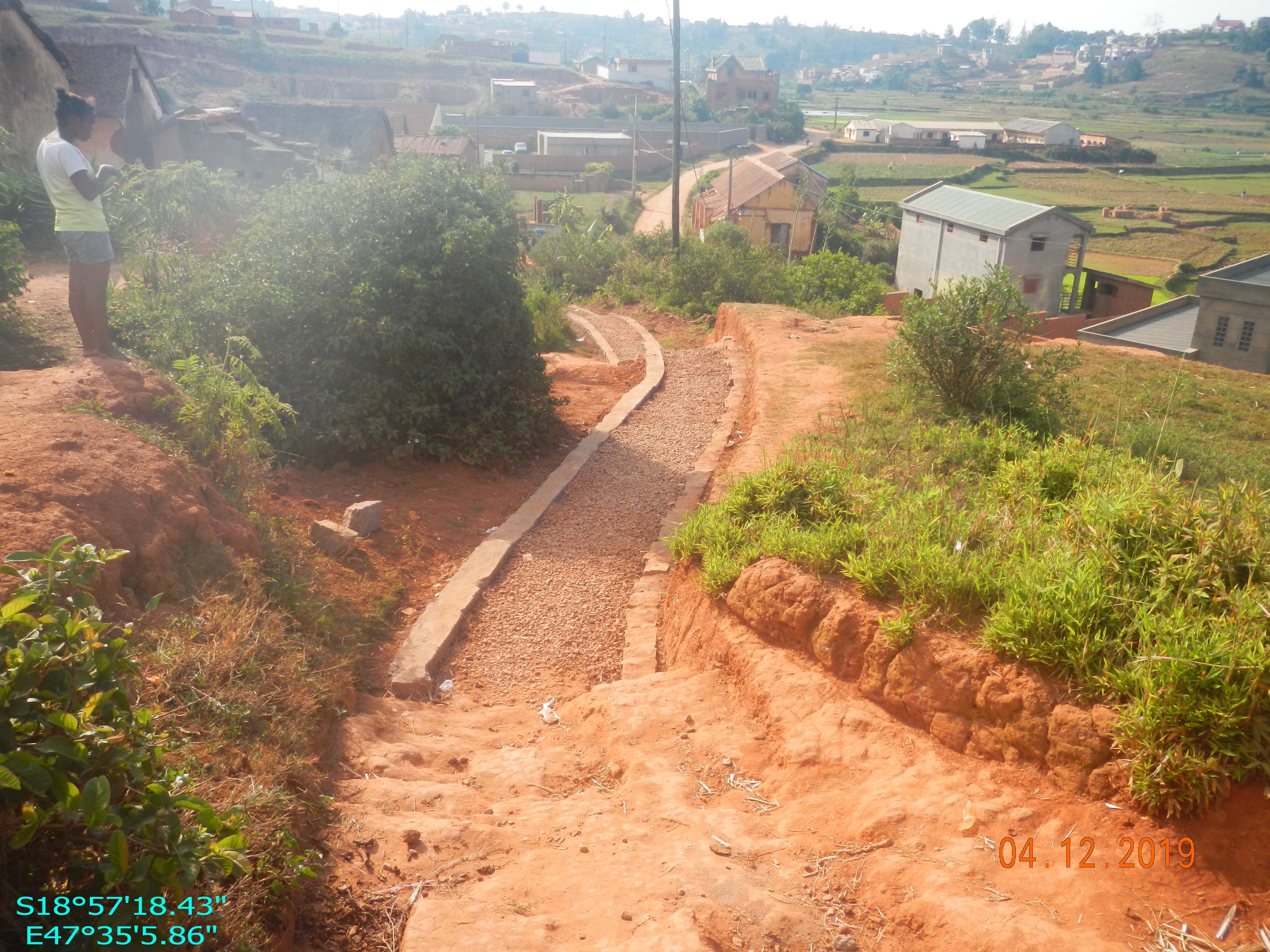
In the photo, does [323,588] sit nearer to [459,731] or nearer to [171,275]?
[459,731]

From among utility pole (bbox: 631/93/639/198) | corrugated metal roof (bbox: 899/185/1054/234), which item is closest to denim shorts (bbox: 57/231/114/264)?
→ corrugated metal roof (bbox: 899/185/1054/234)

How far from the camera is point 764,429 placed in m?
8.12

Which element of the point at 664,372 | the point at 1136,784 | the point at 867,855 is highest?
the point at 1136,784

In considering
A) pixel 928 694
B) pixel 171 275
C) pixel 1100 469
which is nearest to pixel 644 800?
pixel 928 694

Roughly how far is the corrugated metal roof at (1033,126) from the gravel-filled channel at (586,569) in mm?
64369

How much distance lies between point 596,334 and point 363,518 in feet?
30.1

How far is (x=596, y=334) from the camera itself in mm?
15008

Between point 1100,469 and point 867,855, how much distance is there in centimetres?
296

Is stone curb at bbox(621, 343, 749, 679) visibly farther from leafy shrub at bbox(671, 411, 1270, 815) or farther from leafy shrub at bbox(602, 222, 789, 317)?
leafy shrub at bbox(602, 222, 789, 317)

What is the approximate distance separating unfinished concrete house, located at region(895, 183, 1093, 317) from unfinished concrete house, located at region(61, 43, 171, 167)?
69.2 ft

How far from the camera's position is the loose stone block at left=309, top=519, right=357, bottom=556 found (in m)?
5.89

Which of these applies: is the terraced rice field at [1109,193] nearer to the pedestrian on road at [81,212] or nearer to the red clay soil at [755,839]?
the pedestrian on road at [81,212]

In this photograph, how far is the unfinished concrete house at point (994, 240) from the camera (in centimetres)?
2438
